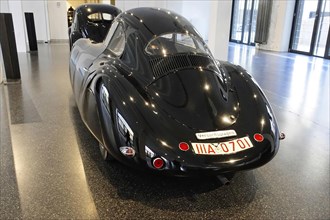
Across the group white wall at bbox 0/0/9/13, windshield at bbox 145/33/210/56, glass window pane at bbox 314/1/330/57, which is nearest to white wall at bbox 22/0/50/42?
white wall at bbox 0/0/9/13

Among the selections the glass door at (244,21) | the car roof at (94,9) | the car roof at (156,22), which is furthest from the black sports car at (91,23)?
the glass door at (244,21)

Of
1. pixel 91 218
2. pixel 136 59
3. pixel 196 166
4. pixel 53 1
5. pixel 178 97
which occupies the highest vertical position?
pixel 53 1

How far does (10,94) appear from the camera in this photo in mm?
3934

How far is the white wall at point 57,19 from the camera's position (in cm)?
1108

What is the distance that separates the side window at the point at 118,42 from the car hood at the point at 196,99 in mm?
618

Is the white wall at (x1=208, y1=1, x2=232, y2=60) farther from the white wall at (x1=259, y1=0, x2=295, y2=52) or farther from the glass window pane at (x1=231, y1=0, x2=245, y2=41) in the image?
the glass window pane at (x1=231, y1=0, x2=245, y2=41)

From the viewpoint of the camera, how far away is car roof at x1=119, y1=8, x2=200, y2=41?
2291 millimetres

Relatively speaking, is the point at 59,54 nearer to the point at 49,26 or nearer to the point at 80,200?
the point at 49,26

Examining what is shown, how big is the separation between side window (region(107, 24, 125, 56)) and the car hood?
62 cm

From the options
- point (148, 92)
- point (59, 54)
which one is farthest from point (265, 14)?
point (148, 92)

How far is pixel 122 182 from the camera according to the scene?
79.7 inches

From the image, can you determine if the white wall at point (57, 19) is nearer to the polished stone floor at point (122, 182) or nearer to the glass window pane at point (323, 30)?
the polished stone floor at point (122, 182)

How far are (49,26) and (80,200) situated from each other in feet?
35.6

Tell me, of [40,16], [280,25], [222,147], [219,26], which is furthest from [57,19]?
[222,147]
